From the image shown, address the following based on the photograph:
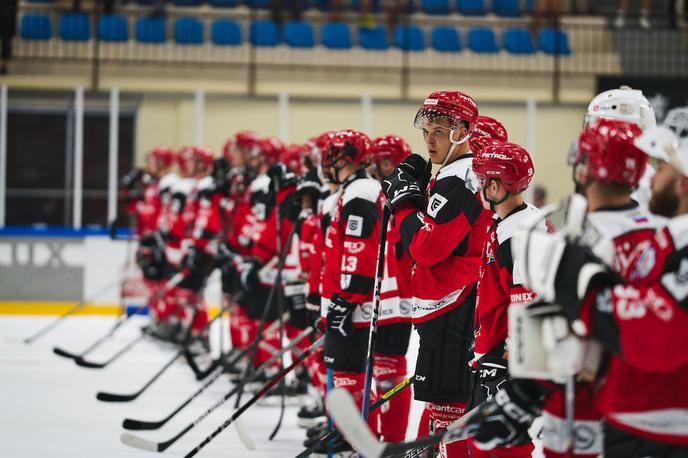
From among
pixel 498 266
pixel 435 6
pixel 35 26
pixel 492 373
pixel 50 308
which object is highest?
pixel 435 6

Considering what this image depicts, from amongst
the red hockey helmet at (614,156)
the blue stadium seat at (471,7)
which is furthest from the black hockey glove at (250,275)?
the blue stadium seat at (471,7)

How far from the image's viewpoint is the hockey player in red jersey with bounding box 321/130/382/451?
13.4 ft

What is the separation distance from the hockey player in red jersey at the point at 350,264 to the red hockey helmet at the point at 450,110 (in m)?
0.70

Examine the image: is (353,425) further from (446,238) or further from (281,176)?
(281,176)

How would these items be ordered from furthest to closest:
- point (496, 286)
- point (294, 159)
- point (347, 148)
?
point (294, 159), point (347, 148), point (496, 286)

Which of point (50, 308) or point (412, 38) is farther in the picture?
point (412, 38)

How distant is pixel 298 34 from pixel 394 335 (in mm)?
9731

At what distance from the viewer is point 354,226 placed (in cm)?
410

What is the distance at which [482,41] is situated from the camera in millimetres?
13977

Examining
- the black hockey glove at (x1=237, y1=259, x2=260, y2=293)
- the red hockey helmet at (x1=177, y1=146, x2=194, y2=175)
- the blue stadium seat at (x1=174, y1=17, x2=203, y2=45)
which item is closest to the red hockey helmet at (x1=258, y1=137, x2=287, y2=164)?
the black hockey glove at (x1=237, y1=259, x2=260, y2=293)

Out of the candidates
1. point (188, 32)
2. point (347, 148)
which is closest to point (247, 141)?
point (347, 148)

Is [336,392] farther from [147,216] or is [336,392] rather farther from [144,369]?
[147,216]

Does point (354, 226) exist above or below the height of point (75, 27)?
below

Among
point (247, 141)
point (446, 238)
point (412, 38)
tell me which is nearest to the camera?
point (446, 238)
